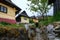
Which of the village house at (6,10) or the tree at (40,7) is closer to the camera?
the village house at (6,10)

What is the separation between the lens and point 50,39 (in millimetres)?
11422

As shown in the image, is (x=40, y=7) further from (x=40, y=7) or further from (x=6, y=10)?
(x=6, y=10)

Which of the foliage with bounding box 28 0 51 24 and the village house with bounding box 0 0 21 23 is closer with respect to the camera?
the village house with bounding box 0 0 21 23

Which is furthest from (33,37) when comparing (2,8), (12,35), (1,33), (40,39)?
(2,8)

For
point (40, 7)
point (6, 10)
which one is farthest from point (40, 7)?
point (6, 10)

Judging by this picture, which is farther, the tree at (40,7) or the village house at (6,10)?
the tree at (40,7)

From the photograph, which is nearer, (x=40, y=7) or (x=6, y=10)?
(x=6, y=10)

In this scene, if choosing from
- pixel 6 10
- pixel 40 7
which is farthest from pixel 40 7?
pixel 6 10

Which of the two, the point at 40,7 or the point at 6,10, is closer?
the point at 6,10

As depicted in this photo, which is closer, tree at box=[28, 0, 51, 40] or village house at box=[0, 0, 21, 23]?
village house at box=[0, 0, 21, 23]

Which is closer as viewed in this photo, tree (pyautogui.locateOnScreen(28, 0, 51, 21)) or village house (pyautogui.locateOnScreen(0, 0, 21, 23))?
village house (pyautogui.locateOnScreen(0, 0, 21, 23))

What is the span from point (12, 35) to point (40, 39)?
2.33 meters

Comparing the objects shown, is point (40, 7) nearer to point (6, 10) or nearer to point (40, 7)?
point (40, 7)

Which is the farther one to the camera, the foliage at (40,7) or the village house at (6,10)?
the foliage at (40,7)
